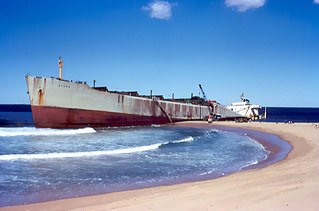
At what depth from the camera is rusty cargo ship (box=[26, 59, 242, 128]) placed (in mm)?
29141

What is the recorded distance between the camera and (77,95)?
102ft

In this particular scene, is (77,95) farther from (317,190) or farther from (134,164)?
(317,190)

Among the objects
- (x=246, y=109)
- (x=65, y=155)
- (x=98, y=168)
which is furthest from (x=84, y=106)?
(x=246, y=109)

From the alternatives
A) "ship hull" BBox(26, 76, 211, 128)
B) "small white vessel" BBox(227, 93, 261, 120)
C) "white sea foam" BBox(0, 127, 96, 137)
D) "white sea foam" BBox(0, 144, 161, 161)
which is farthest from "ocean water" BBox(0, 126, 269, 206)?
"small white vessel" BBox(227, 93, 261, 120)

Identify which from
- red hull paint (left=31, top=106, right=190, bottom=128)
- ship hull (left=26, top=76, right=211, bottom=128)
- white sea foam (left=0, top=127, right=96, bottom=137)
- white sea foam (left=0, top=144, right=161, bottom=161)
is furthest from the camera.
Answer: red hull paint (left=31, top=106, right=190, bottom=128)

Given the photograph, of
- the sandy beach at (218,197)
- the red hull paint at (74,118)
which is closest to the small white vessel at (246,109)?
the red hull paint at (74,118)

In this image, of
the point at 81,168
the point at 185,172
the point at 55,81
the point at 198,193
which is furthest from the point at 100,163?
the point at 55,81

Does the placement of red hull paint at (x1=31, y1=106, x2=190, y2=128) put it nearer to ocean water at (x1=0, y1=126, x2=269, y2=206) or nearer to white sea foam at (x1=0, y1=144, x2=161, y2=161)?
ocean water at (x1=0, y1=126, x2=269, y2=206)

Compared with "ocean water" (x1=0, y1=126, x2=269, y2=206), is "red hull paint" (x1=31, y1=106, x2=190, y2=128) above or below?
above

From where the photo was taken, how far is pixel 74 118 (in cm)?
3112

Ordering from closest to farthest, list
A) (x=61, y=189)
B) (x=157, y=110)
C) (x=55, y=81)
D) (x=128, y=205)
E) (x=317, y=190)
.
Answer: (x=128, y=205) → (x=317, y=190) → (x=61, y=189) → (x=55, y=81) → (x=157, y=110)

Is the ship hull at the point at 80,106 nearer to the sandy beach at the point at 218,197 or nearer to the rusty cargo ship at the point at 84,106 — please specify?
the rusty cargo ship at the point at 84,106

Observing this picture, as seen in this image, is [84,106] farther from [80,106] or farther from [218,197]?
[218,197]

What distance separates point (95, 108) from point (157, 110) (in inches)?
438
